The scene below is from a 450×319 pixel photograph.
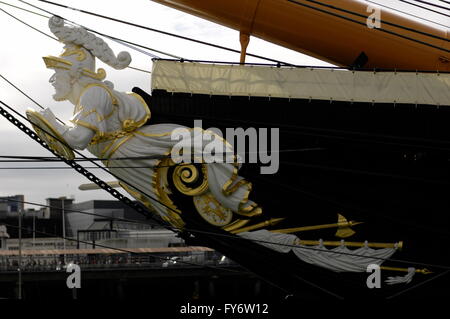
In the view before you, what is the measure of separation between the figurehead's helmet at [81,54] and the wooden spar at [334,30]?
1.78 m

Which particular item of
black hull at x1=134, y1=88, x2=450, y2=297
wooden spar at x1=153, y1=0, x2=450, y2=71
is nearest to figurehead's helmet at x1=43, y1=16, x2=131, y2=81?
black hull at x1=134, y1=88, x2=450, y2=297

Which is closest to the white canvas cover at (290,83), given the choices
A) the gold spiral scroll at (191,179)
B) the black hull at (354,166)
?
the black hull at (354,166)

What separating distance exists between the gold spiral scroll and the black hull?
0.48 meters

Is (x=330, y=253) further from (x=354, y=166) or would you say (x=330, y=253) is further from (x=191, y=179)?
(x=191, y=179)

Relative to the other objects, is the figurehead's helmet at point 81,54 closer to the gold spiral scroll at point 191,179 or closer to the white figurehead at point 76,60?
the white figurehead at point 76,60

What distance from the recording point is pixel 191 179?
1164cm

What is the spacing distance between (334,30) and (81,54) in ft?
11.4

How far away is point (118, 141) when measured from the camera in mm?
11578

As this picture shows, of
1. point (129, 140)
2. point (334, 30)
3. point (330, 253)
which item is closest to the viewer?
point (129, 140)

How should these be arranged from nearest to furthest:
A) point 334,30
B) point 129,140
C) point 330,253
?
point 129,140
point 330,253
point 334,30

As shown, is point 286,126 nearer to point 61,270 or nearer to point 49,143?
point 49,143

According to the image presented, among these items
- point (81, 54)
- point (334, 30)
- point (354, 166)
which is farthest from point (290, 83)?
point (81, 54)
